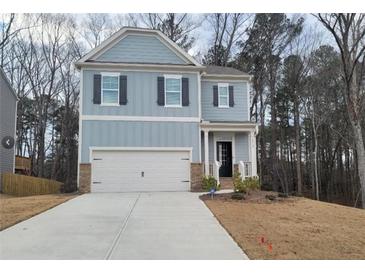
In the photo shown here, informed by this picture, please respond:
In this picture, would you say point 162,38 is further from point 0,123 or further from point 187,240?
point 187,240

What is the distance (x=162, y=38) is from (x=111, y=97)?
3.69 meters

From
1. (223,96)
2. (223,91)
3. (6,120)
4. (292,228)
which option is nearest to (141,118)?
(223,96)

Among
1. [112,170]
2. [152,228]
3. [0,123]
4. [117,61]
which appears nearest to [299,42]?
[117,61]

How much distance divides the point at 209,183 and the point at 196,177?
0.68 metres

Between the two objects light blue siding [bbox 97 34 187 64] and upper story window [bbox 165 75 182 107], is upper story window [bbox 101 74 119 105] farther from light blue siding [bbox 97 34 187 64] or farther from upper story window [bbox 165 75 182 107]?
upper story window [bbox 165 75 182 107]

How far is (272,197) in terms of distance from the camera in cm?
1245

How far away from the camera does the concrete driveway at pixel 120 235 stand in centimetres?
573

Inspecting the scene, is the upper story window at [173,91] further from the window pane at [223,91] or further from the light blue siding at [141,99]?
the window pane at [223,91]

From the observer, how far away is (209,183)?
15.4 metres

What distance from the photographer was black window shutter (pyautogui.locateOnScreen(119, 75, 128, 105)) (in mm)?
15576

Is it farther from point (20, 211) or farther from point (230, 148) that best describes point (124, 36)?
point (20, 211)

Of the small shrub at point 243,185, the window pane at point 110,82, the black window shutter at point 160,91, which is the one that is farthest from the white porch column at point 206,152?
the window pane at point 110,82

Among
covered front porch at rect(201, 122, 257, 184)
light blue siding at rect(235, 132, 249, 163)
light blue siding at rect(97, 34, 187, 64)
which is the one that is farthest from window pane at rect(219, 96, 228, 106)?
light blue siding at rect(97, 34, 187, 64)

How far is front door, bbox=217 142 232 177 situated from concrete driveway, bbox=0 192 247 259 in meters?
6.89
